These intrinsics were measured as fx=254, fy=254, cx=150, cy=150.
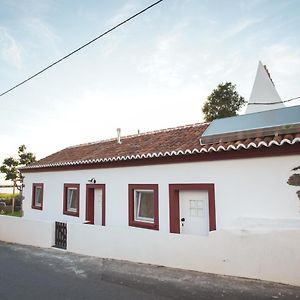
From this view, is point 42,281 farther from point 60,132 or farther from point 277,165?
point 60,132

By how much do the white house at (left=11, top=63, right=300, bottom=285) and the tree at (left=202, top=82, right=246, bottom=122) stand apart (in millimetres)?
11817

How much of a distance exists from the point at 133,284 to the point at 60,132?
35.2 feet

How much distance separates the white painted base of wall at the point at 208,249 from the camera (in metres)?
5.37

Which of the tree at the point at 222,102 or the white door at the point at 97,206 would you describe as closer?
the white door at the point at 97,206

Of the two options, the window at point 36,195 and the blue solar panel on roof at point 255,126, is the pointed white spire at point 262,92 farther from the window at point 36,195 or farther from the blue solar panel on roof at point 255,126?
the window at point 36,195

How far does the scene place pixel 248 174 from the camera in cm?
672

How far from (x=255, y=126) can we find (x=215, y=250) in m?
3.52

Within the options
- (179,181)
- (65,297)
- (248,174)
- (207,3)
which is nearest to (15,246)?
(65,297)

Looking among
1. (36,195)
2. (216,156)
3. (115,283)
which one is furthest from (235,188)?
(36,195)

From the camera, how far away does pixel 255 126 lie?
7.12 meters

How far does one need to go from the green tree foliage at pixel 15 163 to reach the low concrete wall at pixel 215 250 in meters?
20.2

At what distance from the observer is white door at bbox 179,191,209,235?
7.73 meters

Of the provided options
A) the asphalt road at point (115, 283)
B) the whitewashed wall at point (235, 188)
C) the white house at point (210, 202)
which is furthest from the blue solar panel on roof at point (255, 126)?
the asphalt road at point (115, 283)

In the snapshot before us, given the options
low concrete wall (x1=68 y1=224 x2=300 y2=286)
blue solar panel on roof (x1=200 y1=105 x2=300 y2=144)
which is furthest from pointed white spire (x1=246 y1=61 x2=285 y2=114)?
low concrete wall (x1=68 y1=224 x2=300 y2=286)
